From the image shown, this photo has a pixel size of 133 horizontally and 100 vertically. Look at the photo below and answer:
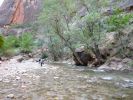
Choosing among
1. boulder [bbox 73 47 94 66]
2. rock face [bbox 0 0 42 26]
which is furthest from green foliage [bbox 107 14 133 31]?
rock face [bbox 0 0 42 26]

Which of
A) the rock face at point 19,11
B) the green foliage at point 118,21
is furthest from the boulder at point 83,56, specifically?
the rock face at point 19,11

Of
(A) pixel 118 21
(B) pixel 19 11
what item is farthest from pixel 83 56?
(B) pixel 19 11

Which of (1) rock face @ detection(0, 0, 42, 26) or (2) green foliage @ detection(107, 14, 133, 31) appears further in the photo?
(1) rock face @ detection(0, 0, 42, 26)

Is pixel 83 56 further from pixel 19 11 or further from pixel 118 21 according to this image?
pixel 19 11

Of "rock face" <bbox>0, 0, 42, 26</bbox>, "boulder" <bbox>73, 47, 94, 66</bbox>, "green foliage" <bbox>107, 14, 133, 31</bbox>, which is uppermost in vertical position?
"rock face" <bbox>0, 0, 42, 26</bbox>

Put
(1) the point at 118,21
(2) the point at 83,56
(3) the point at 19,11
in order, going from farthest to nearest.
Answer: (3) the point at 19,11 → (2) the point at 83,56 → (1) the point at 118,21

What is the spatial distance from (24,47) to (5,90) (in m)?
61.1

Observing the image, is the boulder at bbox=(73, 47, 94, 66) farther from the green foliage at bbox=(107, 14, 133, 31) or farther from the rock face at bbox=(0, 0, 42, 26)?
the rock face at bbox=(0, 0, 42, 26)

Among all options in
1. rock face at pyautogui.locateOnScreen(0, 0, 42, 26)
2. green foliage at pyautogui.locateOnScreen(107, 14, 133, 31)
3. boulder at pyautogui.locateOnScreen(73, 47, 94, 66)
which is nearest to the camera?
green foliage at pyautogui.locateOnScreen(107, 14, 133, 31)

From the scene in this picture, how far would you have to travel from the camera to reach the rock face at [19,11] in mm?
123562

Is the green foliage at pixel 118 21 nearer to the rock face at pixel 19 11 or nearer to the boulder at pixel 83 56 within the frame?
the boulder at pixel 83 56

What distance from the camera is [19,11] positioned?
127375mm

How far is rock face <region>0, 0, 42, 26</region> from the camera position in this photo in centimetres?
12356

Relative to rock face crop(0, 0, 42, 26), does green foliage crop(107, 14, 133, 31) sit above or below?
below
